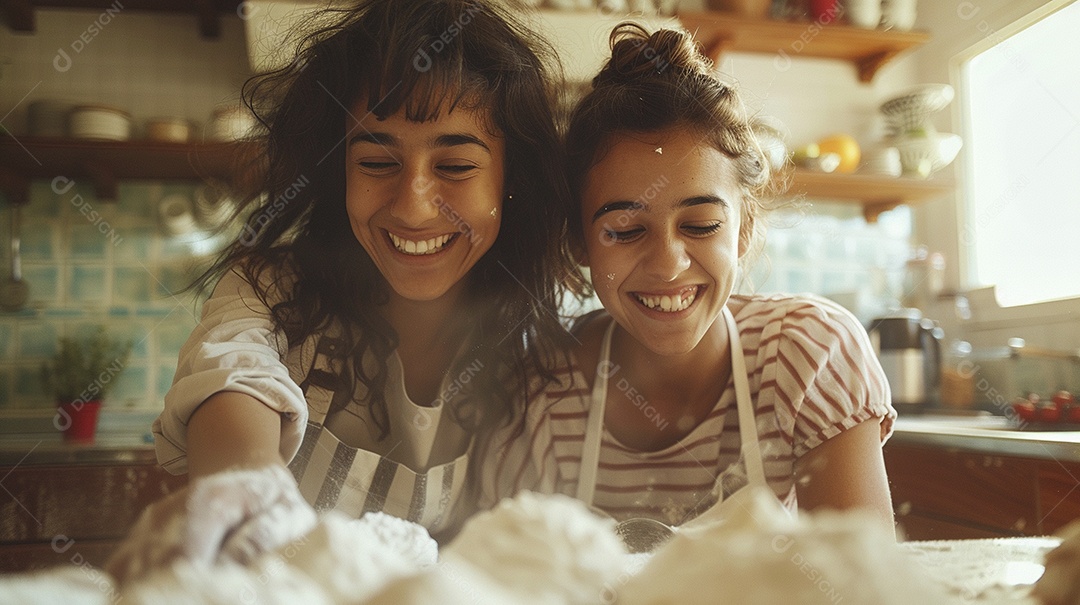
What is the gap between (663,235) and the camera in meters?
0.62

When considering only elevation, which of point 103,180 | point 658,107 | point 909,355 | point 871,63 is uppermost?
point 871,63

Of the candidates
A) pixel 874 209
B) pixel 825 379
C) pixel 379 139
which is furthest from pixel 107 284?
pixel 874 209

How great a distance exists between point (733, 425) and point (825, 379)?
0.09 metres

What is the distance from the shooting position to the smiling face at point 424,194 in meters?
0.60

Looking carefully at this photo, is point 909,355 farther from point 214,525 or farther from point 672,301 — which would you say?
point 214,525

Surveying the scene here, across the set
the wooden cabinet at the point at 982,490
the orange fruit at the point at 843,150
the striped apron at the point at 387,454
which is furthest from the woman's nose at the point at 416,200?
the orange fruit at the point at 843,150

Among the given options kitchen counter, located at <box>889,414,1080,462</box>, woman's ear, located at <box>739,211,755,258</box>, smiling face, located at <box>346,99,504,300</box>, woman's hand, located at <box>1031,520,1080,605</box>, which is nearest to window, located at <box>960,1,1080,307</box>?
kitchen counter, located at <box>889,414,1080,462</box>

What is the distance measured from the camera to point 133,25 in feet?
5.62

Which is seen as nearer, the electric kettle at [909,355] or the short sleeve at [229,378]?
the short sleeve at [229,378]

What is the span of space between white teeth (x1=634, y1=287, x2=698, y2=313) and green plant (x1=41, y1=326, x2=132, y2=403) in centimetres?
137

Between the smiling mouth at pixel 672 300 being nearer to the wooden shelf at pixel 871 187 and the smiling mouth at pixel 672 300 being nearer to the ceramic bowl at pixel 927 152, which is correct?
the wooden shelf at pixel 871 187

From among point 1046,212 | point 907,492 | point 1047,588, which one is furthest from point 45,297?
point 1046,212

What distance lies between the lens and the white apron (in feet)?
1.84

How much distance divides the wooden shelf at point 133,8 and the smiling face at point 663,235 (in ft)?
4.44
